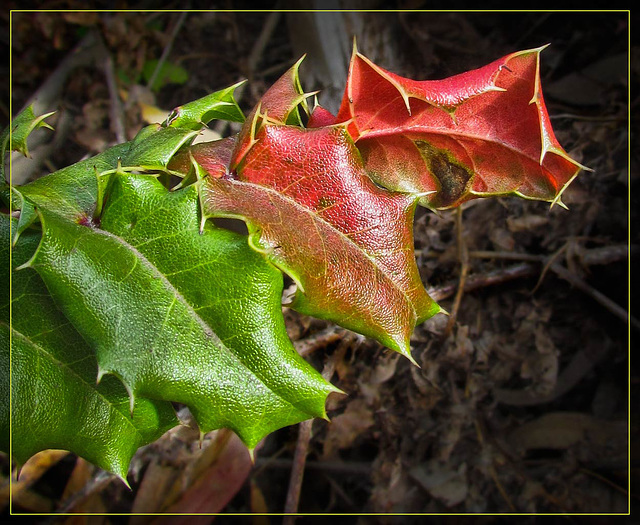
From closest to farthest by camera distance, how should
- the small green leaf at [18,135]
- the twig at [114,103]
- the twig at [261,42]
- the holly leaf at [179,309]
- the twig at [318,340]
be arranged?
the holly leaf at [179,309] → the small green leaf at [18,135] → the twig at [318,340] → the twig at [114,103] → the twig at [261,42]

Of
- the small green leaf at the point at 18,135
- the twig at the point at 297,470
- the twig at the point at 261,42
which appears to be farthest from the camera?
the twig at the point at 261,42

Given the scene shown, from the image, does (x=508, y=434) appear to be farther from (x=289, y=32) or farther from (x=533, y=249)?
(x=289, y=32)

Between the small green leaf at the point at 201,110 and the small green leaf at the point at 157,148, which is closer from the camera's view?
the small green leaf at the point at 157,148

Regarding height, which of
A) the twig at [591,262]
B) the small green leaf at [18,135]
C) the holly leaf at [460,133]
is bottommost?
the twig at [591,262]

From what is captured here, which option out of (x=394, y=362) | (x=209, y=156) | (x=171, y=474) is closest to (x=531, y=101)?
(x=209, y=156)

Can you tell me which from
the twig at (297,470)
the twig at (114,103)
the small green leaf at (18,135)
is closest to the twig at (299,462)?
the twig at (297,470)

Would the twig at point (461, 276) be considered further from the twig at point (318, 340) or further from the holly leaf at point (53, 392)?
the holly leaf at point (53, 392)

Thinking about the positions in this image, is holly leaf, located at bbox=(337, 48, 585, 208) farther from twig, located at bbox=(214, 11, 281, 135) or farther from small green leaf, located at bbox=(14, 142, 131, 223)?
twig, located at bbox=(214, 11, 281, 135)
